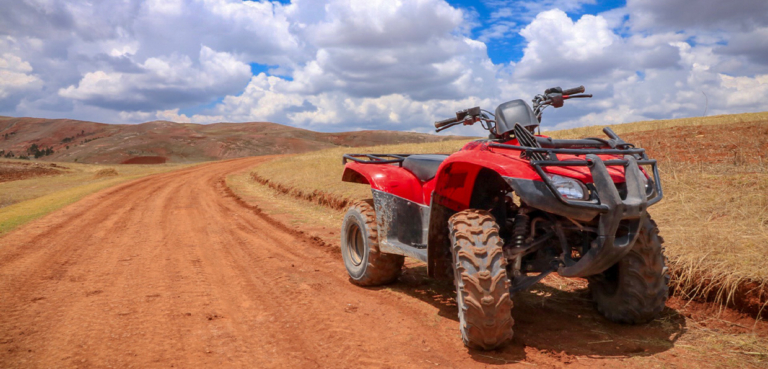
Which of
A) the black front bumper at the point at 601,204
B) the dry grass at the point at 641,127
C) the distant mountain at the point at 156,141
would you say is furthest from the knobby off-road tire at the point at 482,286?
the distant mountain at the point at 156,141

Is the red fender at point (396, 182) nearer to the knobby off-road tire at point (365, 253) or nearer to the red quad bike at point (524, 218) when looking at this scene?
the red quad bike at point (524, 218)

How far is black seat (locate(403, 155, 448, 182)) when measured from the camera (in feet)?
15.4

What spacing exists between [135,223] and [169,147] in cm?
Result: 4779

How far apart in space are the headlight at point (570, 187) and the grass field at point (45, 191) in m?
10.8

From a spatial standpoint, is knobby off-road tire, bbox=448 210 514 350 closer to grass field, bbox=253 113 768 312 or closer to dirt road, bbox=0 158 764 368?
dirt road, bbox=0 158 764 368

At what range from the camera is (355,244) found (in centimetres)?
579

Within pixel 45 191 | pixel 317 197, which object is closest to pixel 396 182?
pixel 317 197

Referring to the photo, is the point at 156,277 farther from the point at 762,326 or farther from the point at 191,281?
the point at 762,326

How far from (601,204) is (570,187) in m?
0.22

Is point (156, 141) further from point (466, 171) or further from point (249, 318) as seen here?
point (466, 171)

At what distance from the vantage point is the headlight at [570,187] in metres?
3.17

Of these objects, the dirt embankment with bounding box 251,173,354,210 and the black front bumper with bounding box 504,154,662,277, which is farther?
the dirt embankment with bounding box 251,173,354,210

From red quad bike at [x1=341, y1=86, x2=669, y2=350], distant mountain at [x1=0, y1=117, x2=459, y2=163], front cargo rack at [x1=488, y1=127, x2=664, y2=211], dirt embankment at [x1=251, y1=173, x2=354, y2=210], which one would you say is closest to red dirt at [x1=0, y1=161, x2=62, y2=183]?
distant mountain at [x1=0, y1=117, x2=459, y2=163]

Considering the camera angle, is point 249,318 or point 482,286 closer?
point 482,286
